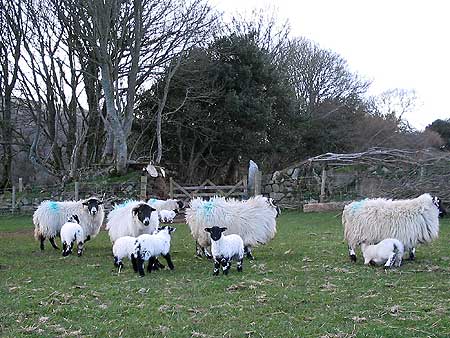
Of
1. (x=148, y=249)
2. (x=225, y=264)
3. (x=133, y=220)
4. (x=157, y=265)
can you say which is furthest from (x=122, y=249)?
(x=225, y=264)

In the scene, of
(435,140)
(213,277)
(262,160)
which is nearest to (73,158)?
(262,160)

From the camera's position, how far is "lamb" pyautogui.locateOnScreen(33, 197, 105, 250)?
12.1 m

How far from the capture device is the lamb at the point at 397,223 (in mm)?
9047

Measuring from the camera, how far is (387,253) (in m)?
8.39

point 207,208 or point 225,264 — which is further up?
point 207,208

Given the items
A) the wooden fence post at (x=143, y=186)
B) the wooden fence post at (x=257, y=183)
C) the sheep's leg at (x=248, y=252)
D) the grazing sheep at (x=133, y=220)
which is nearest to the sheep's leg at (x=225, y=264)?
the sheep's leg at (x=248, y=252)

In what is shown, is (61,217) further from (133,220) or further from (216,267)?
(216,267)

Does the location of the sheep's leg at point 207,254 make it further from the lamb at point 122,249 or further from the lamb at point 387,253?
the lamb at point 387,253

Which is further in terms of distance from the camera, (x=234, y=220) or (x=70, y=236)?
(x=70, y=236)

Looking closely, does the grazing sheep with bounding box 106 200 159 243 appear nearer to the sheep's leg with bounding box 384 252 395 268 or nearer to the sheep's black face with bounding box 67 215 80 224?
the sheep's black face with bounding box 67 215 80 224

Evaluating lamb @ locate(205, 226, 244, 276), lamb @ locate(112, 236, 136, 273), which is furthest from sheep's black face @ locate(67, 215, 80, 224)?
lamb @ locate(205, 226, 244, 276)

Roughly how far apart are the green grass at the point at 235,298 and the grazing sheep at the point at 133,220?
821mm

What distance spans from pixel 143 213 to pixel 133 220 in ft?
1.30

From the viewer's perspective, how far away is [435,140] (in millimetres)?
39250
